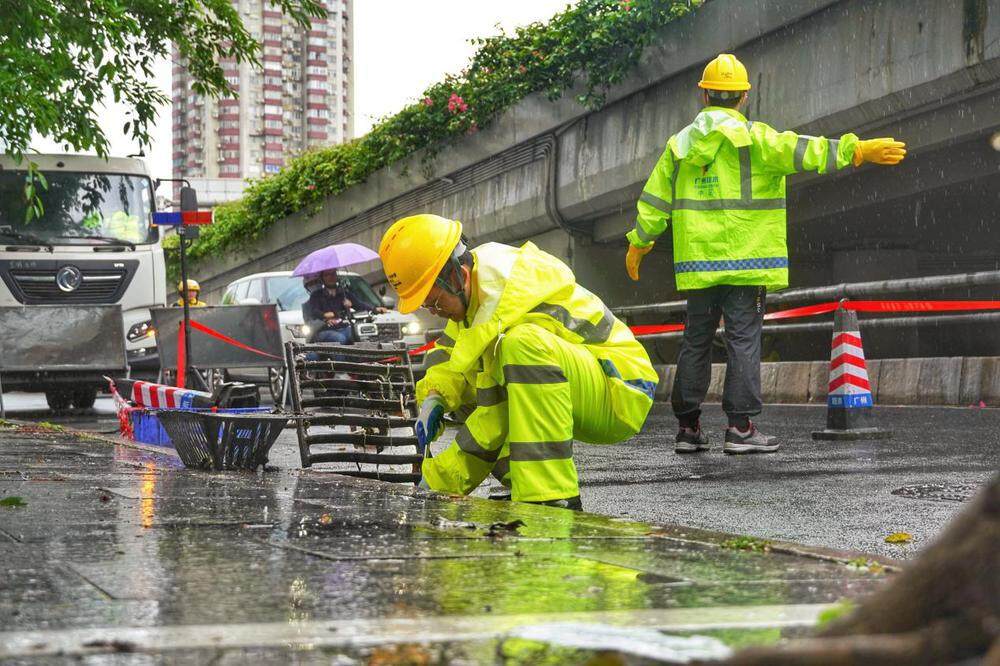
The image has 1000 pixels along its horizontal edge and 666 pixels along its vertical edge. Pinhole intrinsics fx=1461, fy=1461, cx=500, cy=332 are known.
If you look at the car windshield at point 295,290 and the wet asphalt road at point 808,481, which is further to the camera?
the car windshield at point 295,290

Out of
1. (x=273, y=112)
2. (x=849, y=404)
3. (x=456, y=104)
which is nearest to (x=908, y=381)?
(x=849, y=404)

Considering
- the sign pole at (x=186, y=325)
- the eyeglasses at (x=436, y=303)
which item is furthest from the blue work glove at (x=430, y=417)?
the sign pole at (x=186, y=325)

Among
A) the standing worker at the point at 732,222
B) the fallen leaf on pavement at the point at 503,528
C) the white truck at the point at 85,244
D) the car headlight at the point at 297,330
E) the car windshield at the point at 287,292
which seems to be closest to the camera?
the fallen leaf on pavement at the point at 503,528

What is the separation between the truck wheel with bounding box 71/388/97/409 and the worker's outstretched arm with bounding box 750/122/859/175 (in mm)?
12387

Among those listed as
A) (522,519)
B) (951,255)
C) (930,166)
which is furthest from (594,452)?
(951,255)

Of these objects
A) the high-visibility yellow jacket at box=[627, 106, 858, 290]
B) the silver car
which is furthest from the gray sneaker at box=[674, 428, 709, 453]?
the silver car

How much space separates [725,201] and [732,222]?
0.43 feet

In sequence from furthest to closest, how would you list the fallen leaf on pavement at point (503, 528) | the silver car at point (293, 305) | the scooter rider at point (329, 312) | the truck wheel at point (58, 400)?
the silver car at point (293, 305) < the truck wheel at point (58, 400) < the scooter rider at point (329, 312) < the fallen leaf on pavement at point (503, 528)

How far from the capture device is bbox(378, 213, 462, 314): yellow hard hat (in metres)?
5.71

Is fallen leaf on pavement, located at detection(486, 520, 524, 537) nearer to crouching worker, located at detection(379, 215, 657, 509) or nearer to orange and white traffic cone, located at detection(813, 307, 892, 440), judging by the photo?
crouching worker, located at detection(379, 215, 657, 509)

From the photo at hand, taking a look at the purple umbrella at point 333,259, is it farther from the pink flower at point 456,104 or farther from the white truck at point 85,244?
the pink flower at point 456,104

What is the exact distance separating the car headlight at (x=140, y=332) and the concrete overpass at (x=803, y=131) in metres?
5.38

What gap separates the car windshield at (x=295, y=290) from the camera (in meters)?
20.8

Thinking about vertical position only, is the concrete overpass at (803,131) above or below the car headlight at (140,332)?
above
